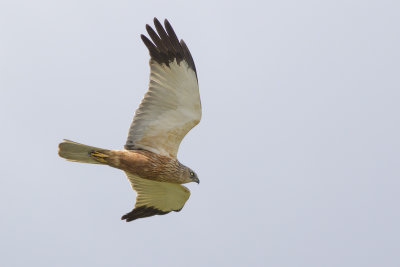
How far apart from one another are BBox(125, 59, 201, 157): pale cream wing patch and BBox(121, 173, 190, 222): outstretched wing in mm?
1219

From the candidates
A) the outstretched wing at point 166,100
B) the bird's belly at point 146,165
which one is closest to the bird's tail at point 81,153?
the bird's belly at point 146,165

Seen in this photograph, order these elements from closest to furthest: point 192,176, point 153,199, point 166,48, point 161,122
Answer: point 166,48, point 161,122, point 192,176, point 153,199

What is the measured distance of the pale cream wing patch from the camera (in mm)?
13125

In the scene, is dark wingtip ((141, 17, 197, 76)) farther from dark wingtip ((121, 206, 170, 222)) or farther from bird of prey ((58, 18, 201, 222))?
dark wingtip ((121, 206, 170, 222))

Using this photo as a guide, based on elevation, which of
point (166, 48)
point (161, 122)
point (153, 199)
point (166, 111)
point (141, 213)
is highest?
point (166, 48)

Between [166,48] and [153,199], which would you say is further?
[153,199]

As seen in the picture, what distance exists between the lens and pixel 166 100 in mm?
13344

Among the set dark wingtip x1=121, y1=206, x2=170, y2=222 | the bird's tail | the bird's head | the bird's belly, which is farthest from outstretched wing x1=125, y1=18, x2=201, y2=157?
dark wingtip x1=121, y1=206, x2=170, y2=222

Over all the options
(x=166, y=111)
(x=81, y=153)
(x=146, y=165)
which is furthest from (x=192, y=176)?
(x=81, y=153)

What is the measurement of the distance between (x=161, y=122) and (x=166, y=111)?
262mm

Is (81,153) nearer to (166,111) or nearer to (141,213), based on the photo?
(166,111)

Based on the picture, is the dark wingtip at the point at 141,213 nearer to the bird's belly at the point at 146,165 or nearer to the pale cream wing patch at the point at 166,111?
the bird's belly at the point at 146,165

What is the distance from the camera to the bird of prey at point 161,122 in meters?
13.1

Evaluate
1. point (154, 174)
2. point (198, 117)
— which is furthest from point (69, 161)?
point (198, 117)
